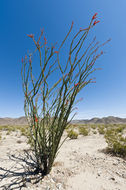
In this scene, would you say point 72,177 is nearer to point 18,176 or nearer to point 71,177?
point 71,177

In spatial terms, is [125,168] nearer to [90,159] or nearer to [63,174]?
[90,159]

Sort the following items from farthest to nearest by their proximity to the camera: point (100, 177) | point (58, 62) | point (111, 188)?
point (100, 177) → point (58, 62) → point (111, 188)

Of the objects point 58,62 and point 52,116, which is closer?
point 58,62

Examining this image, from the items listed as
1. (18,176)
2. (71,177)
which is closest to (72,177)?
(71,177)

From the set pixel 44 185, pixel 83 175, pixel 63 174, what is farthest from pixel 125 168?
pixel 44 185

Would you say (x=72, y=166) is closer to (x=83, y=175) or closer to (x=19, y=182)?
(x=83, y=175)

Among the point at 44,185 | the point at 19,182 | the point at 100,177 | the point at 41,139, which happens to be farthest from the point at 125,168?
the point at 19,182

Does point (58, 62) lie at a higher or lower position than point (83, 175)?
higher

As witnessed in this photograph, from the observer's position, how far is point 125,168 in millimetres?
2303

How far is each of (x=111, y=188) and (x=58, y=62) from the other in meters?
2.26

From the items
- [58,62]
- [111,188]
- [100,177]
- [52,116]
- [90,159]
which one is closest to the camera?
[111,188]

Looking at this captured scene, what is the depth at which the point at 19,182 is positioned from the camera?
5.85 ft

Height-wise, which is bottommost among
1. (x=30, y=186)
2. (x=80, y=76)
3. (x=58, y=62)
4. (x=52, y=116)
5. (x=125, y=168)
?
(x=125, y=168)

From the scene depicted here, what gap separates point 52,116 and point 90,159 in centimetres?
165
